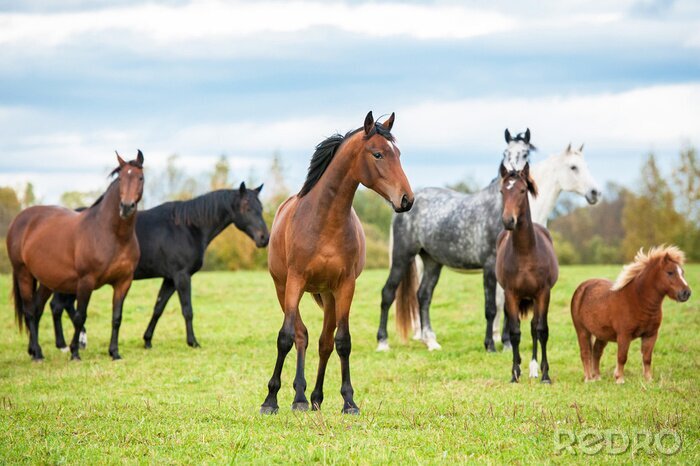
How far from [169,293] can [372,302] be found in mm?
6167

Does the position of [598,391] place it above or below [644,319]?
below

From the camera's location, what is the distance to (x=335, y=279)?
6691mm

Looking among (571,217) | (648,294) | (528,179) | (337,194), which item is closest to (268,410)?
(337,194)

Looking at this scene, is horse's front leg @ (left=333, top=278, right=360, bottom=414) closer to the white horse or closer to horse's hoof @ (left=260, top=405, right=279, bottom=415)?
horse's hoof @ (left=260, top=405, right=279, bottom=415)

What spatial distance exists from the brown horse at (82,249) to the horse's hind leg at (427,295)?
15.4ft

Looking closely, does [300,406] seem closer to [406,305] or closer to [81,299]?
[81,299]

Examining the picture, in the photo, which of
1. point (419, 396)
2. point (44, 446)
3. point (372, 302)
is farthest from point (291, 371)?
point (372, 302)

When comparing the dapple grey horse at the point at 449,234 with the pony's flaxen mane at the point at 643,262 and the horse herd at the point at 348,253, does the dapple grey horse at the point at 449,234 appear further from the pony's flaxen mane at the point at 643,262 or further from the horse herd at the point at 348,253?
the pony's flaxen mane at the point at 643,262

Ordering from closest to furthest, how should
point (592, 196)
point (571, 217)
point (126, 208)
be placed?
point (126, 208), point (592, 196), point (571, 217)

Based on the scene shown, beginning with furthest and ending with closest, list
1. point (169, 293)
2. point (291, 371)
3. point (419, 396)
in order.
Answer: point (169, 293) → point (291, 371) → point (419, 396)

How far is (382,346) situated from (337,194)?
6156 millimetres

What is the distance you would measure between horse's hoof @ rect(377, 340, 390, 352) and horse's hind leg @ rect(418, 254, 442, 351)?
67 cm

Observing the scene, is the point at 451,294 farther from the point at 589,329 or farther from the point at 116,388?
the point at 116,388

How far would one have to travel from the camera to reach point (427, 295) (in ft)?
44.2
